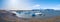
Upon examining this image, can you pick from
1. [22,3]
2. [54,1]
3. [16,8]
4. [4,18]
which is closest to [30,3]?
[22,3]

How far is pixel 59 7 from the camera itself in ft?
4.03

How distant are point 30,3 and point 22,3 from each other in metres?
0.13

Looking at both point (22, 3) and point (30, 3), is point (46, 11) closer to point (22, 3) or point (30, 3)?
point (30, 3)

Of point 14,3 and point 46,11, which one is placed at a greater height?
point 14,3

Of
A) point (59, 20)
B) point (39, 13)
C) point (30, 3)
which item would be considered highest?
point (30, 3)

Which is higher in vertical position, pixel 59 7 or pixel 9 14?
pixel 59 7

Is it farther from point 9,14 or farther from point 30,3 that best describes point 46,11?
point 9,14

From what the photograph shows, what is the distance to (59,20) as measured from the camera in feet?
4.05

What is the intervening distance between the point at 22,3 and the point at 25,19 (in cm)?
25

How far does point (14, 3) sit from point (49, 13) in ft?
1.83

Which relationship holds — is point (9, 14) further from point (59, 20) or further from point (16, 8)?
point (59, 20)

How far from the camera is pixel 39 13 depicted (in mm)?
1240

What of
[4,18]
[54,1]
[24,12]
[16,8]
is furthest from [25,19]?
[54,1]

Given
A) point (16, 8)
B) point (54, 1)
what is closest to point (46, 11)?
point (54, 1)
